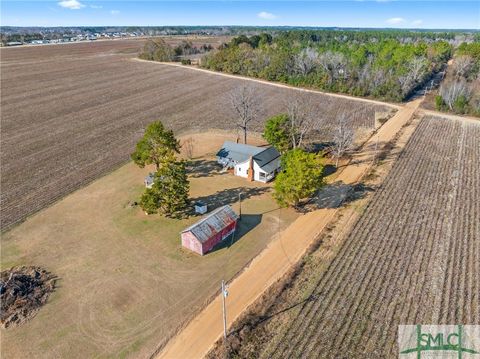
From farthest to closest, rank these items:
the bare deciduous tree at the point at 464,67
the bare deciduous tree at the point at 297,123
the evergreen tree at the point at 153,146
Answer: the bare deciduous tree at the point at 464,67, the bare deciduous tree at the point at 297,123, the evergreen tree at the point at 153,146

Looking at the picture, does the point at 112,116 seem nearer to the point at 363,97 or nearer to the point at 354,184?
the point at 354,184

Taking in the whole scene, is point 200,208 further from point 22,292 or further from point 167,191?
point 22,292

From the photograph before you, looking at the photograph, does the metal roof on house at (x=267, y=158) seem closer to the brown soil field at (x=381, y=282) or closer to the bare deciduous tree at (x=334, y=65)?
the brown soil field at (x=381, y=282)

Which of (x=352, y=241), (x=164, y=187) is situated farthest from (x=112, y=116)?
(x=352, y=241)

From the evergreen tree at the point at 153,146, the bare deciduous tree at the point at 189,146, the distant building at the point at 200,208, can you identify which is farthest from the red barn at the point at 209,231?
the bare deciduous tree at the point at 189,146

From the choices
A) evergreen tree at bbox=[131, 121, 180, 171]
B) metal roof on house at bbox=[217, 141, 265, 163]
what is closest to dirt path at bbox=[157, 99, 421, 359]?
metal roof on house at bbox=[217, 141, 265, 163]

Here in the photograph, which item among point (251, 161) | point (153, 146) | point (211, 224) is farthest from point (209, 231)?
point (153, 146)
